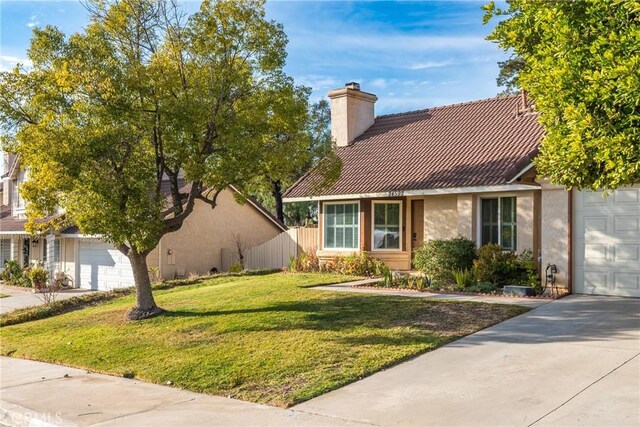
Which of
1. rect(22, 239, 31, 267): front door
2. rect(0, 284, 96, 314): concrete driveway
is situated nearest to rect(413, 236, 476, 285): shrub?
rect(0, 284, 96, 314): concrete driveway

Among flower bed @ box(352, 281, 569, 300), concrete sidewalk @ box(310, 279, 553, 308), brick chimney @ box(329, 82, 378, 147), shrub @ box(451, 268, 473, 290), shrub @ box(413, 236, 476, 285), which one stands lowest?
concrete sidewalk @ box(310, 279, 553, 308)

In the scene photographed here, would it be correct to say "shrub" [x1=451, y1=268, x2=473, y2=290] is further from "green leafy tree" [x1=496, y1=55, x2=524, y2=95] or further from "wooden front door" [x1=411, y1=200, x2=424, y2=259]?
"green leafy tree" [x1=496, y1=55, x2=524, y2=95]

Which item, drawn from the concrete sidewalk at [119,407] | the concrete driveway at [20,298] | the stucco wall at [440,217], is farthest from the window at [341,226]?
the concrete sidewalk at [119,407]

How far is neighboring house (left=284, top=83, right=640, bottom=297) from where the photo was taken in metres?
13.4

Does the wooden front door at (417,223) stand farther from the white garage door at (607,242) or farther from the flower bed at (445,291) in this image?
the white garage door at (607,242)

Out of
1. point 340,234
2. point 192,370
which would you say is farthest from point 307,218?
point 192,370

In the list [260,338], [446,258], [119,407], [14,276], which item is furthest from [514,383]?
[14,276]

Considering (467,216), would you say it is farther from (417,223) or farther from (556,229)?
(556,229)

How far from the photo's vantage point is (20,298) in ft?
73.6

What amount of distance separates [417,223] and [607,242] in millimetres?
6906

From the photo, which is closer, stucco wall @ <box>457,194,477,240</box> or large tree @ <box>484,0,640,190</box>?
large tree @ <box>484,0,640,190</box>

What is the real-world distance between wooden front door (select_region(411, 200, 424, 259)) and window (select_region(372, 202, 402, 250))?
1.41ft

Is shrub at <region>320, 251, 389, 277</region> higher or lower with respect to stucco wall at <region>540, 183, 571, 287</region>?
lower

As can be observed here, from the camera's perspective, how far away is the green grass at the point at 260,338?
871cm
